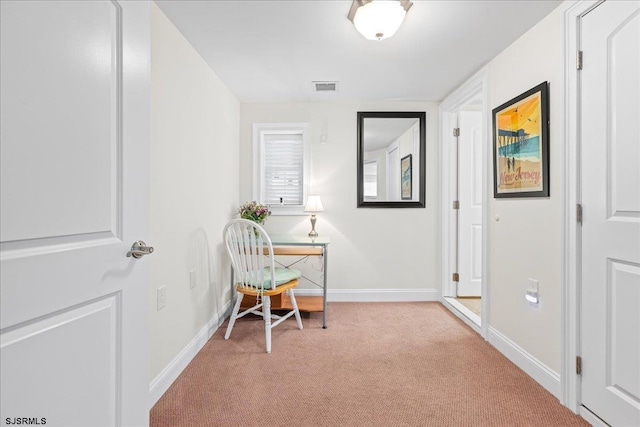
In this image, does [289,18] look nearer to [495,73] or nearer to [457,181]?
[495,73]

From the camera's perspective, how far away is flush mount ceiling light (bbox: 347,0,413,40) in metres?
1.66

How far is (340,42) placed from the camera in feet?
6.99

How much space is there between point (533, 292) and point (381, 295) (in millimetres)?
1705

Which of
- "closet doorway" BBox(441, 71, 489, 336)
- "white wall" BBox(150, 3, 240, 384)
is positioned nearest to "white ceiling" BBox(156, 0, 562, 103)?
"white wall" BBox(150, 3, 240, 384)

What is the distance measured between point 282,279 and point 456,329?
1.63 m

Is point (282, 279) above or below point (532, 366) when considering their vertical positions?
above

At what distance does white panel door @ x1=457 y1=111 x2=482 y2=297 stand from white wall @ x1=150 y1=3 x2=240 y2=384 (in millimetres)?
2570

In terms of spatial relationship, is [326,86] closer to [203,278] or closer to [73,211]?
[203,278]

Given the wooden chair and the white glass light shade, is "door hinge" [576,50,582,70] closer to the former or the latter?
the white glass light shade

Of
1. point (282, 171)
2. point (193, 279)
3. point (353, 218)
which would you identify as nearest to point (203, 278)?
point (193, 279)

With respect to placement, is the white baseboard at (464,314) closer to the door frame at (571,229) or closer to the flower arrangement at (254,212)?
the door frame at (571,229)

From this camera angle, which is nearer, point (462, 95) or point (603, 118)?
point (603, 118)

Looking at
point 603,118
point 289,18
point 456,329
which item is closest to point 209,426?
point 456,329

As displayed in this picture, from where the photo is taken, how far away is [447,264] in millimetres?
3354
